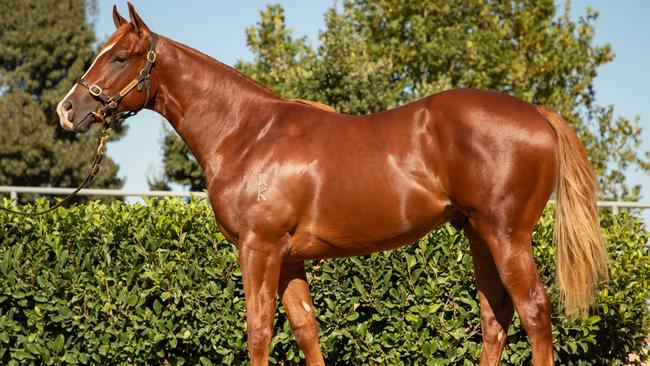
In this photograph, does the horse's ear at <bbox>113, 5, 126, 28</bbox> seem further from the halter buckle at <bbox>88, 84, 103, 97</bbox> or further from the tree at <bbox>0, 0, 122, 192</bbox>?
the tree at <bbox>0, 0, 122, 192</bbox>

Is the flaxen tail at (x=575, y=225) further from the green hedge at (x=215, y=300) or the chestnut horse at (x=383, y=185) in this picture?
the green hedge at (x=215, y=300)

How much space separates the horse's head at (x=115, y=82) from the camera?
4285mm

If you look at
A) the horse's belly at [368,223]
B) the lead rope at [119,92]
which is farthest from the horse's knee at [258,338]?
the lead rope at [119,92]

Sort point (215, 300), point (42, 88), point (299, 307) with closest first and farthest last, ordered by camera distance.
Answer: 1. point (299, 307)
2. point (215, 300)
3. point (42, 88)

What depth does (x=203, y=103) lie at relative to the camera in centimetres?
452

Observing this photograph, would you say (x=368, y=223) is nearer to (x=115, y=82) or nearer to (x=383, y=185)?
(x=383, y=185)

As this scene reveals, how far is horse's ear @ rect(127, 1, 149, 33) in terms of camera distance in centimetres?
427

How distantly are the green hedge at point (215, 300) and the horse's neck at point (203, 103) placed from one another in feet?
4.77

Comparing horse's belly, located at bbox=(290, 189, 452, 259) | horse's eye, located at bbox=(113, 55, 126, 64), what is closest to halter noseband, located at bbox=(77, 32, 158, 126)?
horse's eye, located at bbox=(113, 55, 126, 64)

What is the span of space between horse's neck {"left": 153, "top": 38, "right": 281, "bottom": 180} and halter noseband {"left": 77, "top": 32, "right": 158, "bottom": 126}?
8 cm

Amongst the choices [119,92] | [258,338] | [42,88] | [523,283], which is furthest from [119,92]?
[42,88]

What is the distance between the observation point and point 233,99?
4551 mm

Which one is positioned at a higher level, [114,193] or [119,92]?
[114,193]

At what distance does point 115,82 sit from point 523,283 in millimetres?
2545
